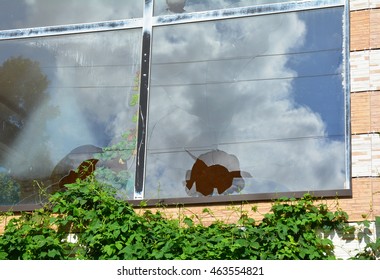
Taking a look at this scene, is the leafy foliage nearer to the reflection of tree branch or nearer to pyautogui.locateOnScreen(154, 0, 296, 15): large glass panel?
the reflection of tree branch

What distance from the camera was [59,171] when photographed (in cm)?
1148

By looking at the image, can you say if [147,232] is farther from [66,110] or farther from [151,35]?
[151,35]

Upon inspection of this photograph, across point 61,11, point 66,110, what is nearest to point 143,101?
point 66,110

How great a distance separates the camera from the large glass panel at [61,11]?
11914mm

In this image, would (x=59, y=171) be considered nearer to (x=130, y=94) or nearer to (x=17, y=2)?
(x=130, y=94)

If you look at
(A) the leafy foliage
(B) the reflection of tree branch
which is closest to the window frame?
(A) the leafy foliage

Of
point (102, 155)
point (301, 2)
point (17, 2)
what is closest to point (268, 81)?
point (301, 2)

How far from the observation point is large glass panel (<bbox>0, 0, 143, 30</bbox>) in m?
11.9

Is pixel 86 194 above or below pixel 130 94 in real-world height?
below

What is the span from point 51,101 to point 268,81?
2.86 metres

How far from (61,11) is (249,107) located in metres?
2.97

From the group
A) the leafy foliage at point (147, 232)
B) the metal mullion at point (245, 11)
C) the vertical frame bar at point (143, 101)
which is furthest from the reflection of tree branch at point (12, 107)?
the metal mullion at point (245, 11)

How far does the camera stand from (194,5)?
11.7m

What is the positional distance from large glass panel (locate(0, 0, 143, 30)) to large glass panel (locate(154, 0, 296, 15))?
28 cm
